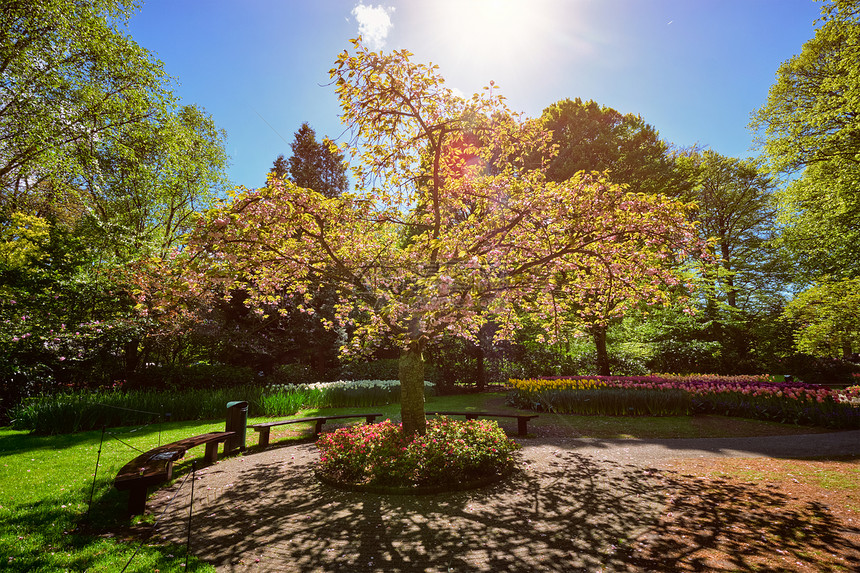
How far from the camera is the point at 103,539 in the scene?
376 cm

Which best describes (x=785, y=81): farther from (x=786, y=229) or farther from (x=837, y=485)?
(x=837, y=485)

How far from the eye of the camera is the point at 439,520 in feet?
14.0

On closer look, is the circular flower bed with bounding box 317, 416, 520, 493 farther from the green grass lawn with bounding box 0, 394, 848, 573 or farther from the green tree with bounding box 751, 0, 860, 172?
the green tree with bounding box 751, 0, 860, 172

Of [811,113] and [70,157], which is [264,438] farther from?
[811,113]

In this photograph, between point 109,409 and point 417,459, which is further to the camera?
point 109,409

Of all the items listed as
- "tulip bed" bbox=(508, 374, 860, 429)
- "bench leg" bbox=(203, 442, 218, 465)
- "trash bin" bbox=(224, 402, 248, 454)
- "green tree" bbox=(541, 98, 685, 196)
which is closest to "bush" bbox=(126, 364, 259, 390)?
"trash bin" bbox=(224, 402, 248, 454)

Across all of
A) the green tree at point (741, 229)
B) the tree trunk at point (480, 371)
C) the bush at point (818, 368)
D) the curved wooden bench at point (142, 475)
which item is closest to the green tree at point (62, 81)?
the curved wooden bench at point (142, 475)

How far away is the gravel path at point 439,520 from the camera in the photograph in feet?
11.2

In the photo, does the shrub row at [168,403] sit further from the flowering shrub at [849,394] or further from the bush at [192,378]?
the flowering shrub at [849,394]

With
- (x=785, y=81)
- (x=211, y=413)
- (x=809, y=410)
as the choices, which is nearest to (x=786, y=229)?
(x=785, y=81)

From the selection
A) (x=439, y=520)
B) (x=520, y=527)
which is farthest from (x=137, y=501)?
(x=520, y=527)

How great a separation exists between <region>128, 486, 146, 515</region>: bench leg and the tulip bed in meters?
10.4

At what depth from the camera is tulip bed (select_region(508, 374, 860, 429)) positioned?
30.3ft

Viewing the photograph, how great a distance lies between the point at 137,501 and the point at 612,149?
22.8m
